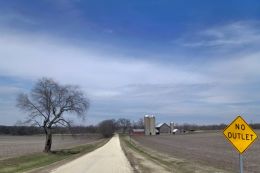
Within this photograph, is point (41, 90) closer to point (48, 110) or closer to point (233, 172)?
point (48, 110)

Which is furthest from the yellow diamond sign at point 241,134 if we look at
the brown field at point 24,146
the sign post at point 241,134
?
the brown field at point 24,146

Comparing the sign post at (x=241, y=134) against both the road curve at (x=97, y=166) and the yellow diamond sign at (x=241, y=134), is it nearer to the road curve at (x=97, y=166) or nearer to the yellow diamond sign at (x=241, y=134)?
the yellow diamond sign at (x=241, y=134)

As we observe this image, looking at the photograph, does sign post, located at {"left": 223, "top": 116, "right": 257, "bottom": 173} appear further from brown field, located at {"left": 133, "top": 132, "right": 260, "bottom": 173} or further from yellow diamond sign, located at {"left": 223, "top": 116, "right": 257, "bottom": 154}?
brown field, located at {"left": 133, "top": 132, "right": 260, "bottom": 173}

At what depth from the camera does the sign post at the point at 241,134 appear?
15055 millimetres

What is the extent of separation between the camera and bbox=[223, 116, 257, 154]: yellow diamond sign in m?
15.1

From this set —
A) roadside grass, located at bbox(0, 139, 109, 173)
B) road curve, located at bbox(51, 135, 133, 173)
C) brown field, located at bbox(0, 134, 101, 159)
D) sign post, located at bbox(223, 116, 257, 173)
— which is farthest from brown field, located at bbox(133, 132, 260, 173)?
brown field, located at bbox(0, 134, 101, 159)

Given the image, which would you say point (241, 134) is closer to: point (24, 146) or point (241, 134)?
point (241, 134)

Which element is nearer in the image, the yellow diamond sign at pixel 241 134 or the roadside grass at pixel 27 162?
the yellow diamond sign at pixel 241 134

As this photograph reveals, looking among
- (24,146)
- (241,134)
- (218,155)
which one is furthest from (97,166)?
(24,146)

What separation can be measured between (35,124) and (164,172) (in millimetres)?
34698

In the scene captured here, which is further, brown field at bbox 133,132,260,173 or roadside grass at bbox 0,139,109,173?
roadside grass at bbox 0,139,109,173

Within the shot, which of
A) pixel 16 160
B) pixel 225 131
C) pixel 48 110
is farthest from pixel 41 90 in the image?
pixel 225 131

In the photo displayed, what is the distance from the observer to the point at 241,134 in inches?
597

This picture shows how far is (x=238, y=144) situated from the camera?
1523 cm
